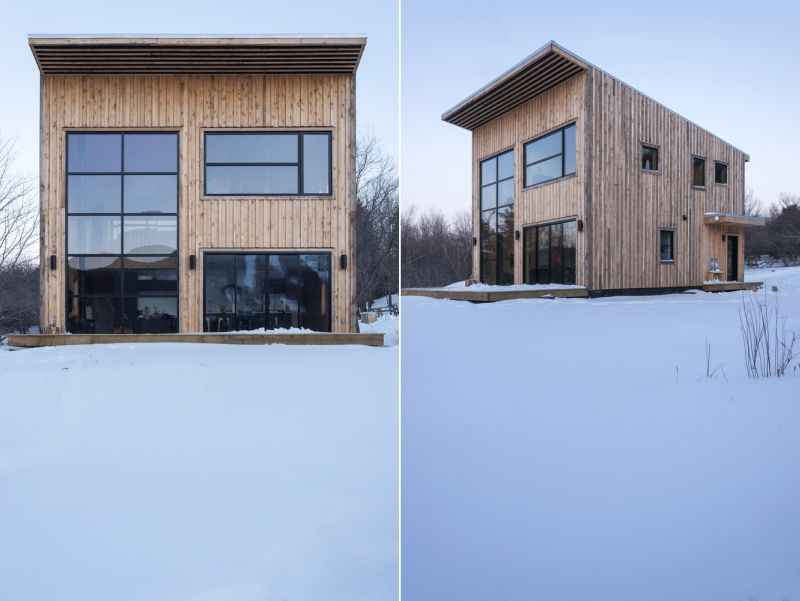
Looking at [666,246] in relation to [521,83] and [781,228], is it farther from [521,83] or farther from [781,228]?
[781,228]

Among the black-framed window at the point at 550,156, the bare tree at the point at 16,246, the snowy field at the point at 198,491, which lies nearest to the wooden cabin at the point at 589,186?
the black-framed window at the point at 550,156

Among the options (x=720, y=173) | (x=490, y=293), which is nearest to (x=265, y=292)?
(x=490, y=293)

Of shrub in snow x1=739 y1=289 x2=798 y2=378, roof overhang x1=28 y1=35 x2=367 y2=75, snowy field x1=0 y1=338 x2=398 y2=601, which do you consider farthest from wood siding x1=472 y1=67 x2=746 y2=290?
snowy field x1=0 y1=338 x2=398 y2=601

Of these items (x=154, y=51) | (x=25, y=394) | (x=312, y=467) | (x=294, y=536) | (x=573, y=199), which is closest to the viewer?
(x=294, y=536)

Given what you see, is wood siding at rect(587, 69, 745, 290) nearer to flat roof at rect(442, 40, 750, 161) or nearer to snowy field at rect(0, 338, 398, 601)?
flat roof at rect(442, 40, 750, 161)

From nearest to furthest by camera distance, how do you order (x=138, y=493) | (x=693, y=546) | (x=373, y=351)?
1. (x=693, y=546)
2. (x=138, y=493)
3. (x=373, y=351)

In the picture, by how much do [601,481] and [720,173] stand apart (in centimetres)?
1013

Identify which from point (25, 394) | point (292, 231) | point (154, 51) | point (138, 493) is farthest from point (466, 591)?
point (154, 51)

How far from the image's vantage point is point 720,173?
10.1 meters

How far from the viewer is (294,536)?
2098 millimetres

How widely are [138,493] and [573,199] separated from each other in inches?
332

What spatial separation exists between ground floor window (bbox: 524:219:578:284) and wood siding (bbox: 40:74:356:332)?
3561 mm

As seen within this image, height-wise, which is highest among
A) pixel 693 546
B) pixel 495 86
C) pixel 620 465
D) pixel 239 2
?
pixel 239 2

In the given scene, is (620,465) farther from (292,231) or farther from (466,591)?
(292,231)
